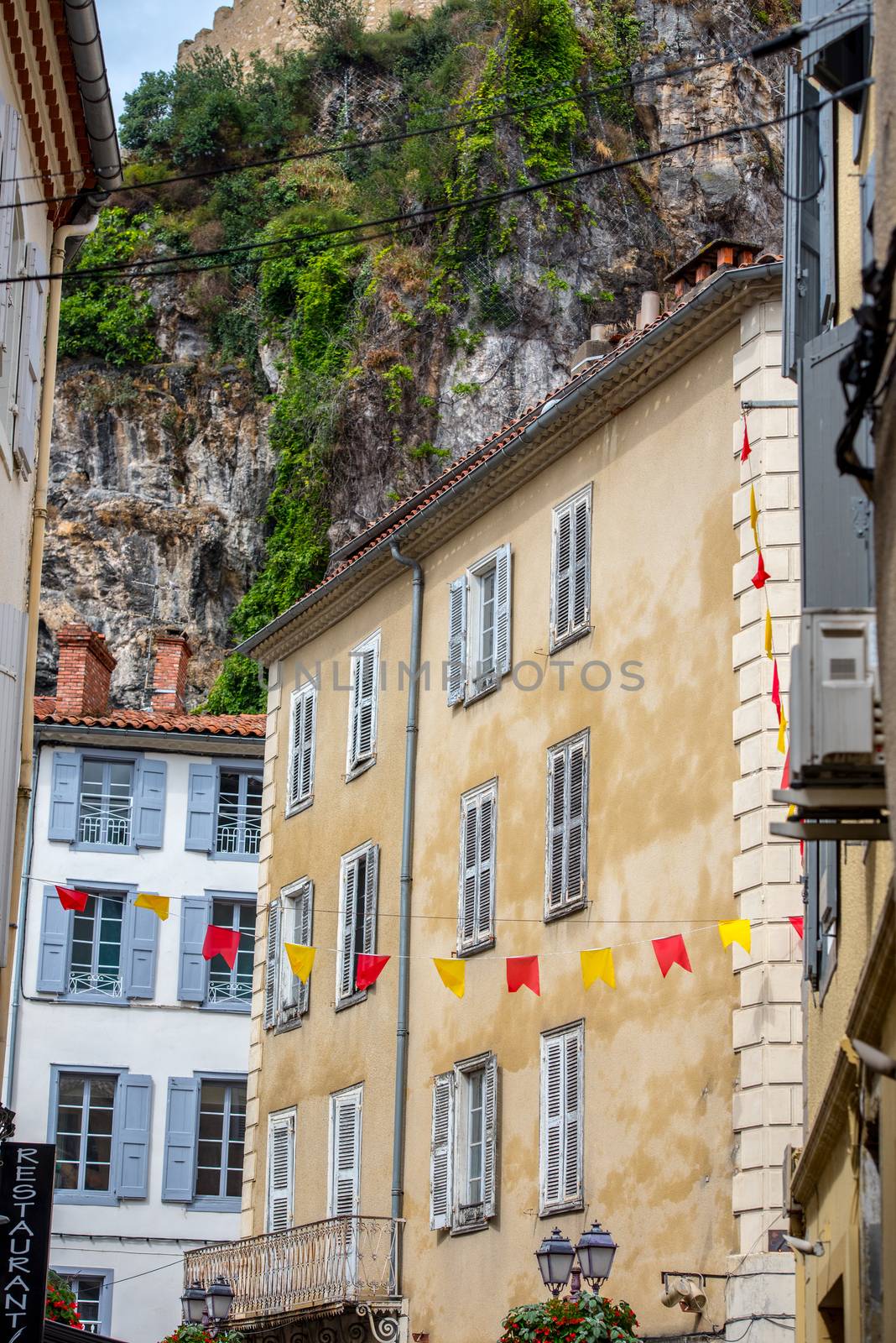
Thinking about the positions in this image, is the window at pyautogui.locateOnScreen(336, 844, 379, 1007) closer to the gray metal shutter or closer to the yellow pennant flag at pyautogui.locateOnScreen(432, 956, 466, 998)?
the yellow pennant flag at pyautogui.locateOnScreen(432, 956, 466, 998)

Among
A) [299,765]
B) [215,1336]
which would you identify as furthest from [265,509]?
[215,1336]

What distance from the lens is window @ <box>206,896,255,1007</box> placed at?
31.1 m

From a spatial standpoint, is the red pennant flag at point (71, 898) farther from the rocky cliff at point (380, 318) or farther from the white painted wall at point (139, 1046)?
the rocky cliff at point (380, 318)

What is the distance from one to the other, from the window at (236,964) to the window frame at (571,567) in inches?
524

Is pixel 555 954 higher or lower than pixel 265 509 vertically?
lower

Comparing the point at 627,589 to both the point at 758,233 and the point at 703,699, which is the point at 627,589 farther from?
the point at 758,233

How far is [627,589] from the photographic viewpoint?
1772 centimetres

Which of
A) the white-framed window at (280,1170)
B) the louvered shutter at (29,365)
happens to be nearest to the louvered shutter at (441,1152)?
the white-framed window at (280,1170)

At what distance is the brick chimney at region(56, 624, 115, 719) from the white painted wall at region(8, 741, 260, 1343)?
79 centimetres

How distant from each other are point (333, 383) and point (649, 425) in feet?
77.2

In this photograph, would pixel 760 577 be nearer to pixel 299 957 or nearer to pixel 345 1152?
pixel 299 957

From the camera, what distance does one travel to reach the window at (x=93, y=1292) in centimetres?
2905

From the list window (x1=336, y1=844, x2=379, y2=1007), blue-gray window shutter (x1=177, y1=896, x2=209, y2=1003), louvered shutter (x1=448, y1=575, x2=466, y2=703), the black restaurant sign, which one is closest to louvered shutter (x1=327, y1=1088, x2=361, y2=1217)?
window (x1=336, y1=844, x2=379, y2=1007)

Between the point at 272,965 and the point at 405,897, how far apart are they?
3395 millimetres
